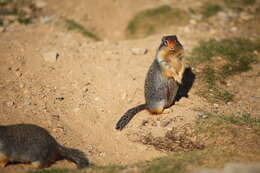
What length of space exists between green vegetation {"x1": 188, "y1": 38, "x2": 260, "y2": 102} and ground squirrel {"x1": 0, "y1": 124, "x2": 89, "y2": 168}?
357 cm

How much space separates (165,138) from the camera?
6.84m

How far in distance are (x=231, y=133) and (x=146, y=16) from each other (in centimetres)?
606

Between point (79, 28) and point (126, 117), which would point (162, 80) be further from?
→ point (79, 28)

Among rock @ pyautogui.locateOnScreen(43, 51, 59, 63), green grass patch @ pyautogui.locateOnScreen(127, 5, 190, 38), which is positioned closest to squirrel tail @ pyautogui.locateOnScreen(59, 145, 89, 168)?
rock @ pyautogui.locateOnScreen(43, 51, 59, 63)

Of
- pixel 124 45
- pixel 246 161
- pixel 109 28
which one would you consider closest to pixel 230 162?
pixel 246 161

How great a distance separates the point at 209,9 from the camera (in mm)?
11875

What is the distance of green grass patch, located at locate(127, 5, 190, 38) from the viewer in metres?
11.3

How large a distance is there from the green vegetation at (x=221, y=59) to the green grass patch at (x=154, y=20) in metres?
1.57

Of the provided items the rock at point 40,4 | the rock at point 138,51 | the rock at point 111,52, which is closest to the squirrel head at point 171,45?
the rock at point 138,51

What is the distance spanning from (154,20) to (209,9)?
181 cm

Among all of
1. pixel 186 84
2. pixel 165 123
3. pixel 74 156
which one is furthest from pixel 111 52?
pixel 74 156

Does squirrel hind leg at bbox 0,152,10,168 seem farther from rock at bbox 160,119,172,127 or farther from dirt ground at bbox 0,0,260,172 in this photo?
rock at bbox 160,119,172,127

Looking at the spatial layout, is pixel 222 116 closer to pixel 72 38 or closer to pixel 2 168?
pixel 2 168

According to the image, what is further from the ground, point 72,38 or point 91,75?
point 72,38
